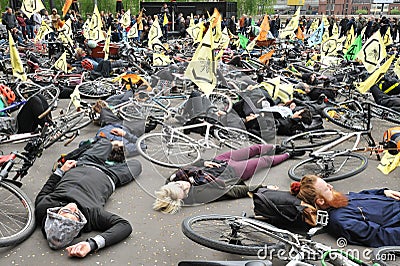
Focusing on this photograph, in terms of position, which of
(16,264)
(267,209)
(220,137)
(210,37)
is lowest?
(16,264)

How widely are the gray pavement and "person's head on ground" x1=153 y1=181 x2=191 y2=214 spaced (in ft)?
0.27

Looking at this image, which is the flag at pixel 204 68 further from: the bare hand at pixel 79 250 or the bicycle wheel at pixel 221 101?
the bare hand at pixel 79 250

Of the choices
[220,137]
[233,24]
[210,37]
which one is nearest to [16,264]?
[220,137]

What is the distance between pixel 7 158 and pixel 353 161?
415cm

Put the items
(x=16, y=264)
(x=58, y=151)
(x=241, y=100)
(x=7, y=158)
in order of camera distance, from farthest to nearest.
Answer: (x=58, y=151) < (x=241, y=100) < (x=7, y=158) < (x=16, y=264)

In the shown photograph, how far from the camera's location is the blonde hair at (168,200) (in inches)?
165

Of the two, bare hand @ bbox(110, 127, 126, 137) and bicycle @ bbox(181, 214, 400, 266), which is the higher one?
bare hand @ bbox(110, 127, 126, 137)

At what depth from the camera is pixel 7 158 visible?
4.14m

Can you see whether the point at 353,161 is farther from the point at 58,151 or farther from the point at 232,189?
the point at 58,151

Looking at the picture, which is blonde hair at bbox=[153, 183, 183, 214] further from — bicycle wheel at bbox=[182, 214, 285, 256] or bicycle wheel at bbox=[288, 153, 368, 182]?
bicycle wheel at bbox=[288, 153, 368, 182]

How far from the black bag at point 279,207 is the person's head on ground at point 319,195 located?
0.31 feet

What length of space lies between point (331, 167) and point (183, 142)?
1.94 metres

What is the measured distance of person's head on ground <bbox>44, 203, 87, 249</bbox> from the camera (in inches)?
137

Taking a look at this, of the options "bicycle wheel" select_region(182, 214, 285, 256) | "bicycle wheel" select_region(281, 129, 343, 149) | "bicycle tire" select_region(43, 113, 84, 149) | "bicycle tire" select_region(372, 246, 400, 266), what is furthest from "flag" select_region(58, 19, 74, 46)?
"bicycle tire" select_region(372, 246, 400, 266)
